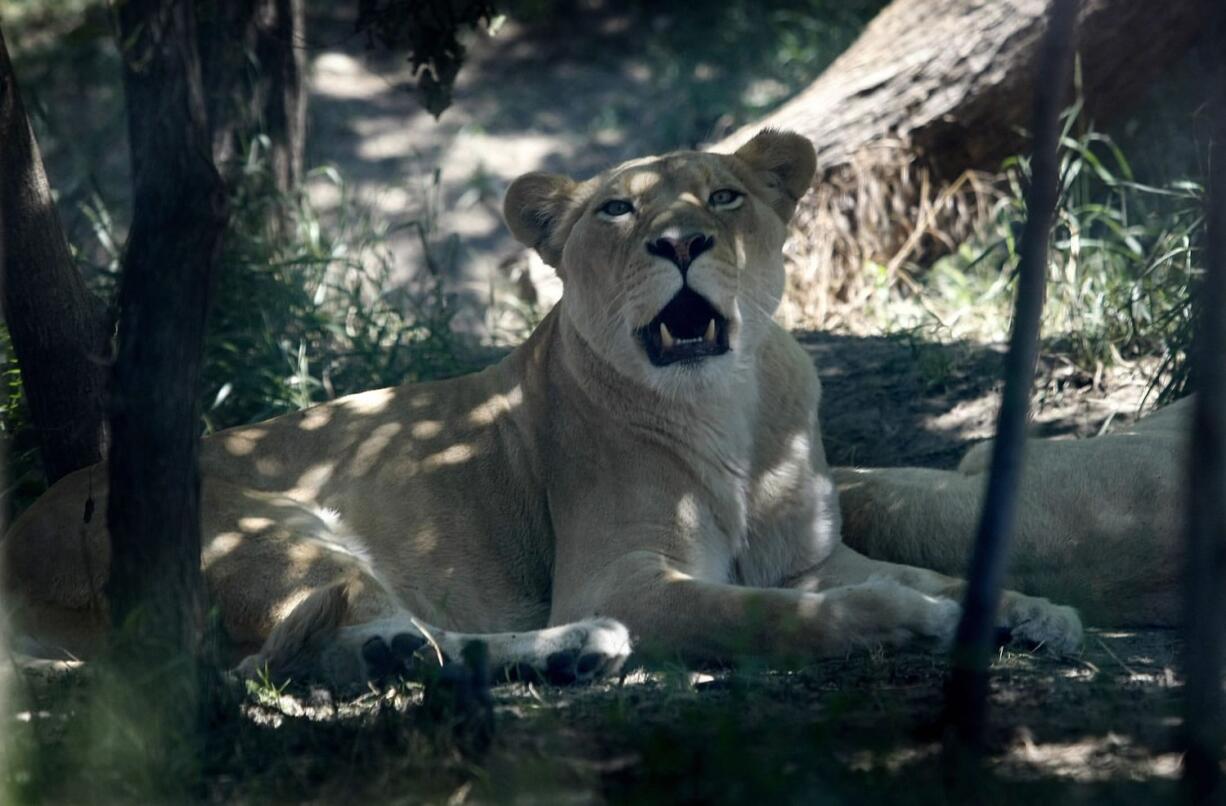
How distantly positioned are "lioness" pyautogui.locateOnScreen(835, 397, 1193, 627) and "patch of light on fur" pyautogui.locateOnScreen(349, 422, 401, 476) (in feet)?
5.46

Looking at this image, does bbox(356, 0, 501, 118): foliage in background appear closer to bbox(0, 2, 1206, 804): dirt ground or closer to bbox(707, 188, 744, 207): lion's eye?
bbox(707, 188, 744, 207): lion's eye

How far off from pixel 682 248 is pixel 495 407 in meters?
1.05

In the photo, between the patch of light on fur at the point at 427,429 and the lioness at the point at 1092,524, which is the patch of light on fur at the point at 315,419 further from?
the lioness at the point at 1092,524

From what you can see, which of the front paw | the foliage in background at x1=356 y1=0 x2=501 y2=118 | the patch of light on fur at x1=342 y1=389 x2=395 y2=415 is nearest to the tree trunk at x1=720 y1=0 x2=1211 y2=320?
the foliage in background at x1=356 y1=0 x2=501 y2=118

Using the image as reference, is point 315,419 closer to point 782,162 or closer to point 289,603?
point 289,603

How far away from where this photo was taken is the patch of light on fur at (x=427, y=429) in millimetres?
5012

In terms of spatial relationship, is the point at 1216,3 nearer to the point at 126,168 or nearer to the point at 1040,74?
the point at 1040,74

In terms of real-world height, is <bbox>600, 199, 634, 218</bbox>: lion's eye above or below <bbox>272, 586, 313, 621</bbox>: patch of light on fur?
above

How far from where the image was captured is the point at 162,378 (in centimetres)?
312

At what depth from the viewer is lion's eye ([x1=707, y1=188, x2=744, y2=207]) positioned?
4.57 metres

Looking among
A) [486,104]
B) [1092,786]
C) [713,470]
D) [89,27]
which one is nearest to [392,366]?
[89,27]

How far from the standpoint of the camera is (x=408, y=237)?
9375 mm

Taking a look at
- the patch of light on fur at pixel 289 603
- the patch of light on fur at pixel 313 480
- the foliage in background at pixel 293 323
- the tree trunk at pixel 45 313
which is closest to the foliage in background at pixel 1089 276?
the foliage in background at pixel 293 323

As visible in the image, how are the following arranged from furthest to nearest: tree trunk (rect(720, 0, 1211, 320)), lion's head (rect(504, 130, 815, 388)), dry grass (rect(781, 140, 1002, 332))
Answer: dry grass (rect(781, 140, 1002, 332)) < tree trunk (rect(720, 0, 1211, 320)) < lion's head (rect(504, 130, 815, 388))
